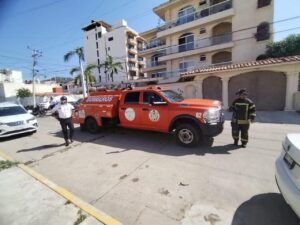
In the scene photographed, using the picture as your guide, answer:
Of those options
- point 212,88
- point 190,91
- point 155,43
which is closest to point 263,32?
point 212,88

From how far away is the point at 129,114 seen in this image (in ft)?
21.6

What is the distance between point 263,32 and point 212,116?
1802 centimetres

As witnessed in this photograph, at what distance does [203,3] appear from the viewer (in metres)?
20.9

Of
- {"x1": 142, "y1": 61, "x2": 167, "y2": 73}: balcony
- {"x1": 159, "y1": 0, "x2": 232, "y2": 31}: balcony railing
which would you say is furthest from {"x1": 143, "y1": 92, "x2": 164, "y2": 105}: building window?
{"x1": 142, "y1": 61, "x2": 167, "y2": 73}: balcony

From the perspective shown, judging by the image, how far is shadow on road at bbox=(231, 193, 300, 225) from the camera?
8.02ft

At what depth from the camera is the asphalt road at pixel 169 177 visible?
268cm

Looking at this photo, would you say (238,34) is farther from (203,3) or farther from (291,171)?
(291,171)

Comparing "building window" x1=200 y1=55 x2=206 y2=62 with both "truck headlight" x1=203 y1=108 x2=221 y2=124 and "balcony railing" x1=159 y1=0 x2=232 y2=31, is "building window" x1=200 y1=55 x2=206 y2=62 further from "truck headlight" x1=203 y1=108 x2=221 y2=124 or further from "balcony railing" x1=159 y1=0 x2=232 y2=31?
"truck headlight" x1=203 y1=108 x2=221 y2=124

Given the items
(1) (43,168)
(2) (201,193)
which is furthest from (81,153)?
(2) (201,193)

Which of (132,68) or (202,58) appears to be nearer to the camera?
(202,58)

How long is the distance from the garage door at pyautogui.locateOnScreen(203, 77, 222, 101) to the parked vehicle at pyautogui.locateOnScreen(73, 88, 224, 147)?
8227mm

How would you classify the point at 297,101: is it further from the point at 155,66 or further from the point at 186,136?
the point at 155,66

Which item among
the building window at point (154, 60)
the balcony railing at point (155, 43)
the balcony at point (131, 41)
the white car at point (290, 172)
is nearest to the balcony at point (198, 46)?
the balcony railing at point (155, 43)

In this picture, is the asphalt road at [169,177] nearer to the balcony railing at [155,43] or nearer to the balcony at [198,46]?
the balcony at [198,46]
